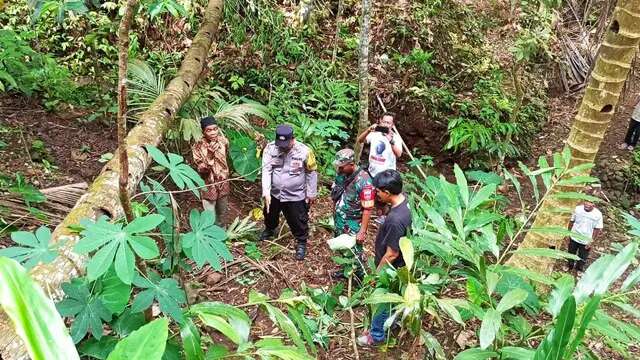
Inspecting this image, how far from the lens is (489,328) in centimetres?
208

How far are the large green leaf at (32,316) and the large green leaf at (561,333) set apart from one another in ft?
3.84

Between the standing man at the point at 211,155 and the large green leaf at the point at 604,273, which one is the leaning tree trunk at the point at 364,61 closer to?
the standing man at the point at 211,155

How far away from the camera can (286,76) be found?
28.0 feet

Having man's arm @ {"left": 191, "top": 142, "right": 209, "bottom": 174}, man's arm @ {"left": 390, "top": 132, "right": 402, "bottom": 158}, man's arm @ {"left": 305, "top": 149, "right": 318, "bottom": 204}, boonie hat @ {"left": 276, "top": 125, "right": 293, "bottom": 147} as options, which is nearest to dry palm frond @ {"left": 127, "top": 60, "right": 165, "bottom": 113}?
man's arm @ {"left": 191, "top": 142, "right": 209, "bottom": 174}

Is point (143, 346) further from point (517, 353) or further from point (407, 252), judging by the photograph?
point (407, 252)

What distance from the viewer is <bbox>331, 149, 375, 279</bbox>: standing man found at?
185 inches

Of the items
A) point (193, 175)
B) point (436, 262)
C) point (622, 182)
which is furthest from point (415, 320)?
point (622, 182)

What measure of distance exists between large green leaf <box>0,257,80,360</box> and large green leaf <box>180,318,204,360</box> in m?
1.28

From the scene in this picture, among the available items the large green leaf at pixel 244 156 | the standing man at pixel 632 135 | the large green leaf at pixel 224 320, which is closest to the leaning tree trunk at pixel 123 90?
the large green leaf at pixel 224 320

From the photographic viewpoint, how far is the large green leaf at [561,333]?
4.42 feet

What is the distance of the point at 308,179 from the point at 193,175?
2.55 meters

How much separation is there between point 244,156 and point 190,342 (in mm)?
4070

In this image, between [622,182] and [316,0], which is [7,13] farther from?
[622,182]

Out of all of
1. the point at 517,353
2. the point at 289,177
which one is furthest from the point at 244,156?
the point at 517,353
